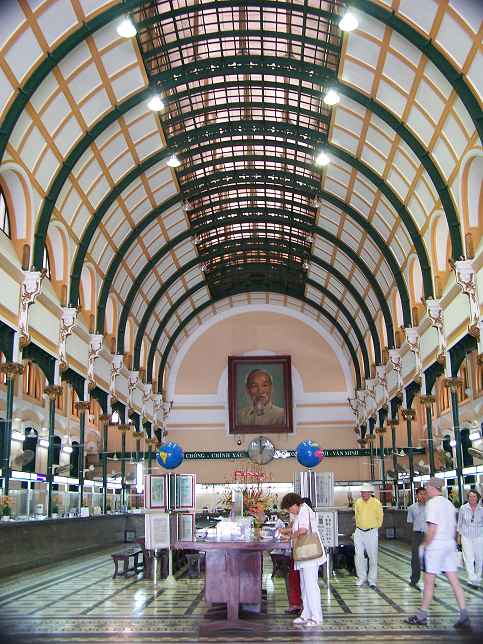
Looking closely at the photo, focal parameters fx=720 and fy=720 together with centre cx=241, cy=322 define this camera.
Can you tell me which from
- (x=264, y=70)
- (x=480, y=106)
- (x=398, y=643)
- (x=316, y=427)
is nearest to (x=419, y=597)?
(x=398, y=643)

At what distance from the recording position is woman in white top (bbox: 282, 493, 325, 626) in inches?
385

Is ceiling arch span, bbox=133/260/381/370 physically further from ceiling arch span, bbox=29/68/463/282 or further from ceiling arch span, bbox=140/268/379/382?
ceiling arch span, bbox=29/68/463/282

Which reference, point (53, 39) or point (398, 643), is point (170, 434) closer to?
point (53, 39)

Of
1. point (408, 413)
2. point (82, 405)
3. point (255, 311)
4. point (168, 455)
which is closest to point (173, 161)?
point (82, 405)

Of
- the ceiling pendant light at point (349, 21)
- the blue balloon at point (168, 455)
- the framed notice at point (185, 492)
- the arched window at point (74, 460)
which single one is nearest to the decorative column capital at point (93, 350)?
the blue balloon at point (168, 455)

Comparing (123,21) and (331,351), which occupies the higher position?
→ (123,21)

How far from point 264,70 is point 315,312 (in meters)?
25.7

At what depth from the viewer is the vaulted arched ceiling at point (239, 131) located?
1770cm

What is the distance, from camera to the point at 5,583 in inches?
606

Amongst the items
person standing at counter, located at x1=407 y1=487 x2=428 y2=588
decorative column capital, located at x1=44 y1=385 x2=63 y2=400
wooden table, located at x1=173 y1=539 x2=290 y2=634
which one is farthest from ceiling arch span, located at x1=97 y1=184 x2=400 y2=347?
wooden table, located at x1=173 y1=539 x2=290 y2=634

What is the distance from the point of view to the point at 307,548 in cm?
976

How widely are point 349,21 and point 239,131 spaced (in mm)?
9547

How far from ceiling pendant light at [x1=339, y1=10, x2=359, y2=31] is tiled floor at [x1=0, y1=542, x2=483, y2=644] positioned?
13.4 metres

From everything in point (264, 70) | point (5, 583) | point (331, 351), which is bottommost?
point (5, 583)
